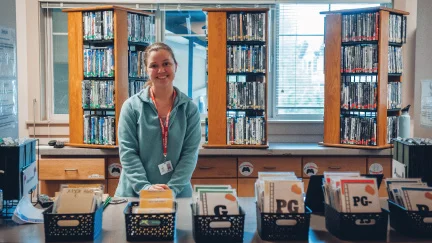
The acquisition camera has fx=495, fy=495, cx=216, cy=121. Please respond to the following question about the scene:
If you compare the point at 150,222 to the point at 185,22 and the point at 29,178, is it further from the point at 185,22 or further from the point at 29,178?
the point at 185,22

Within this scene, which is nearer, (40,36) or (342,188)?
(342,188)

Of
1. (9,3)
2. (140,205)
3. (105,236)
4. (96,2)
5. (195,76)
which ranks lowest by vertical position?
(105,236)

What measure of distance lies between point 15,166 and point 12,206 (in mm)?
188

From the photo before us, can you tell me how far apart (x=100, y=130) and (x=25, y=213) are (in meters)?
2.27

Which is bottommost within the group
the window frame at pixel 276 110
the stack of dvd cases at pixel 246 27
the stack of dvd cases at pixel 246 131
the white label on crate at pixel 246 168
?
the white label on crate at pixel 246 168

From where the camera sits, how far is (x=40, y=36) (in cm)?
480

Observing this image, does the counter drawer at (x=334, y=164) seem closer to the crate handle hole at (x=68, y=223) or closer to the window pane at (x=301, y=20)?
the window pane at (x=301, y=20)

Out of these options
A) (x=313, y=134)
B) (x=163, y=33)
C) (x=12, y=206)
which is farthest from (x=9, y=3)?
(x=313, y=134)

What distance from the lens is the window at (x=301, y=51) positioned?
4895 mm

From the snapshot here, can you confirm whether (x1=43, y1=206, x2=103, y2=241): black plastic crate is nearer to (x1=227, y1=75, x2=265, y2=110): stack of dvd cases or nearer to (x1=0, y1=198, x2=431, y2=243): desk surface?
(x1=0, y1=198, x2=431, y2=243): desk surface

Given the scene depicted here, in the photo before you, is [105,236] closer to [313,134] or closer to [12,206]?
[12,206]

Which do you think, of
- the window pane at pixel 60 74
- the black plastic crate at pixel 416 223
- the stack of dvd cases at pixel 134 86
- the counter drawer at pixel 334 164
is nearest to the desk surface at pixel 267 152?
the counter drawer at pixel 334 164

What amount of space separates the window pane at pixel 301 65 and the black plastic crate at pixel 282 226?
323 cm

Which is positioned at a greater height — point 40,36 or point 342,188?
point 40,36
